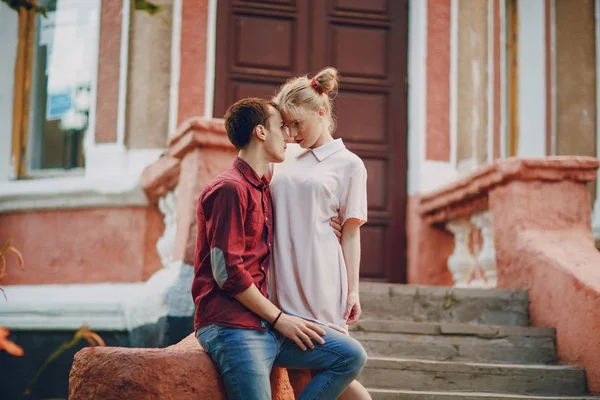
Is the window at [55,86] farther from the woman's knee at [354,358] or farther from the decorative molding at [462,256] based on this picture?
the woman's knee at [354,358]

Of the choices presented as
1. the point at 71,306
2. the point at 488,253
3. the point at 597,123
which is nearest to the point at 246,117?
the point at 488,253

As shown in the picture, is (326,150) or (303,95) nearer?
(303,95)

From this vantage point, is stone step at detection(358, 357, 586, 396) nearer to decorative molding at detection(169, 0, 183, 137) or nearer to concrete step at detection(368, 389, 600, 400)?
concrete step at detection(368, 389, 600, 400)

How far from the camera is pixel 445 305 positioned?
552 centimetres

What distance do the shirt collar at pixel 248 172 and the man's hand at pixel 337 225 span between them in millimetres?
324

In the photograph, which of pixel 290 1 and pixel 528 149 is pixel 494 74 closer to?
pixel 528 149

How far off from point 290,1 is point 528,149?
115 inches

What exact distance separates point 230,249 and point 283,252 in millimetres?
355

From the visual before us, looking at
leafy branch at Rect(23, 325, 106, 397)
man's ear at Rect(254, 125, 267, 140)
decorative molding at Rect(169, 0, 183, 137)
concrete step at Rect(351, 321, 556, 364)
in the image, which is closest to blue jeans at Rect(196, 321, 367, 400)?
leafy branch at Rect(23, 325, 106, 397)

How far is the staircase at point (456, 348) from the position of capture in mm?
4621

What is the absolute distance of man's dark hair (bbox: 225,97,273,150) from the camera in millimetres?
3193

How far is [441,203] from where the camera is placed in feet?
22.3

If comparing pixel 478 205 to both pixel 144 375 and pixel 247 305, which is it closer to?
pixel 247 305

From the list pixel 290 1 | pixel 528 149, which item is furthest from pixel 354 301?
pixel 528 149
